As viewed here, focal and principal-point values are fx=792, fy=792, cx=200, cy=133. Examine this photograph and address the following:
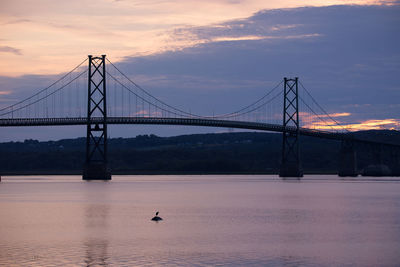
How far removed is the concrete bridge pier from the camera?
129875 mm

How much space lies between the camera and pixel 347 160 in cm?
13250

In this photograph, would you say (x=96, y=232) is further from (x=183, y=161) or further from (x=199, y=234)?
(x=183, y=161)

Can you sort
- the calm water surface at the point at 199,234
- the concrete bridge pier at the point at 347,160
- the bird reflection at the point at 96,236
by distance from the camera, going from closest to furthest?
1. the bird reflection at the point at 96,236
2. the calm water surface at the point at 199,234
3. the concrete bridge pier at the point at 347,160

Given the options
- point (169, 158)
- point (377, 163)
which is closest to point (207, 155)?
point (169, 158)

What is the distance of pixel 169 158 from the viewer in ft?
606

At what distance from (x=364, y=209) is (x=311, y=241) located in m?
20.0

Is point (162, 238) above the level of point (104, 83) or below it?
below

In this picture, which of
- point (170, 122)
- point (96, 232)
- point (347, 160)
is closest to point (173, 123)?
Answer: point (170, 122)

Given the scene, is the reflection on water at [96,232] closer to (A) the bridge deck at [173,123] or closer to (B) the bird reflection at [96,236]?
(B) the bird reflection at [96,236]

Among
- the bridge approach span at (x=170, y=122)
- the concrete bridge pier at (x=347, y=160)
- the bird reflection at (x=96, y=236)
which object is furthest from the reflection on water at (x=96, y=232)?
the concrete bridge pier at (x=347, y=160)

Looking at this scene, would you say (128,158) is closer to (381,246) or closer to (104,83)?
(104,83)

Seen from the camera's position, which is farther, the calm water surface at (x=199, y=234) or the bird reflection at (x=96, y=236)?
the calm water surface at (x=199, y=234)

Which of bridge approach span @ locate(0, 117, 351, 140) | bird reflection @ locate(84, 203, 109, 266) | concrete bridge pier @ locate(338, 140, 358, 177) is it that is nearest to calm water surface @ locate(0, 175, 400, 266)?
bird reflection @ locate(84, 203, 109, 266)

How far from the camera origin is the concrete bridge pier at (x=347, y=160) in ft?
426
